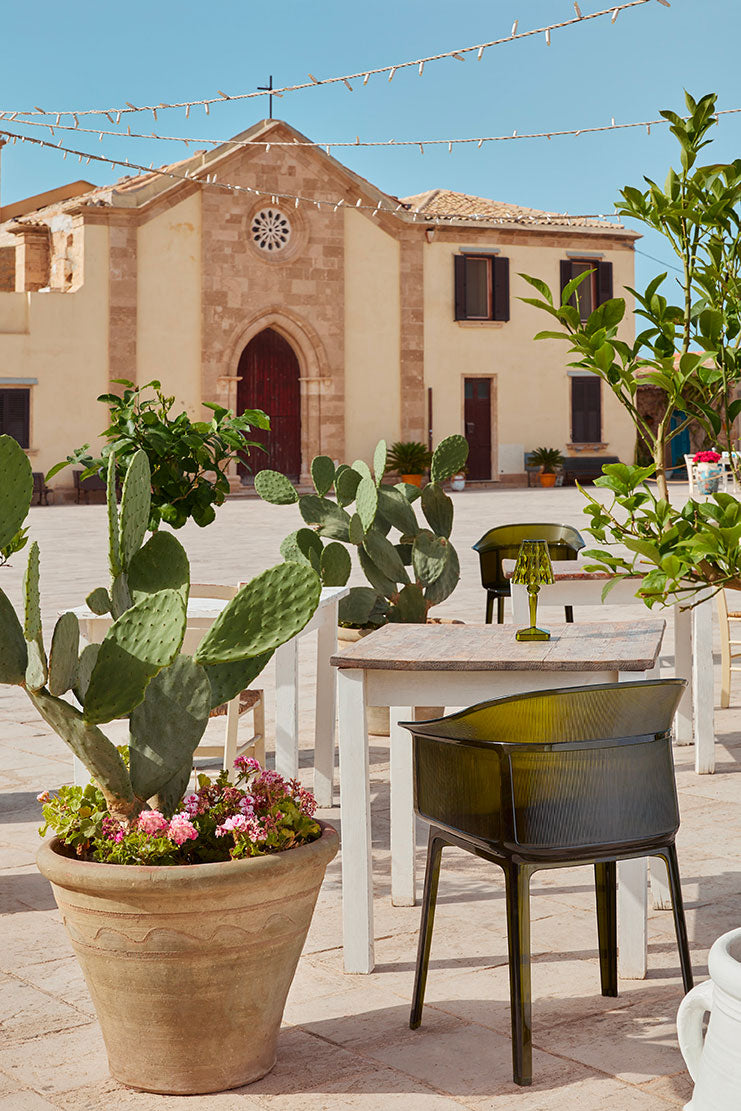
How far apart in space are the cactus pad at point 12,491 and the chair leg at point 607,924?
4.70 ft

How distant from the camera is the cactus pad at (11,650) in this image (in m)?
2.53

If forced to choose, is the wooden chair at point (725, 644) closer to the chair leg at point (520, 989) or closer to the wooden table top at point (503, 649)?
the wooden table top at point (503, 649)

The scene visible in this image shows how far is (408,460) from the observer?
25438 mm

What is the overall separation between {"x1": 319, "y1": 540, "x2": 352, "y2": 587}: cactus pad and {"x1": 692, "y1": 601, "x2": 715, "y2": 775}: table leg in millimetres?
1397

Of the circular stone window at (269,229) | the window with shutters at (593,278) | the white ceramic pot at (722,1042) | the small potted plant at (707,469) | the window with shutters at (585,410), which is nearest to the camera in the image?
the white ceramic pot at (722,1042)

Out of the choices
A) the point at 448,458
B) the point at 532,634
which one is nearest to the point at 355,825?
the point at 532,634

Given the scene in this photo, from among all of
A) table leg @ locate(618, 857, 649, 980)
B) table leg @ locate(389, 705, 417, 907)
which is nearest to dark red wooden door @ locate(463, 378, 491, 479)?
table leg @ locate(389, 705, 417, 907)

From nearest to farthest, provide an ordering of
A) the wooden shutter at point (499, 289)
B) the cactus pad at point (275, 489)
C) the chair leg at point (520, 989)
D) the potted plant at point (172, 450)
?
the chair leg at point (520, 989), the potted plant at point (172, 450), the cactus pad at point (275, 489), the wooden shutter at point (499, 289)

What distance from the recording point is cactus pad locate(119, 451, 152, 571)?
9.15 ft

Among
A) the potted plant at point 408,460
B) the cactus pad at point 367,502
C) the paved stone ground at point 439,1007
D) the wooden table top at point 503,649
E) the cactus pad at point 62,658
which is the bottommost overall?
the paved stone ground at point 439,1007

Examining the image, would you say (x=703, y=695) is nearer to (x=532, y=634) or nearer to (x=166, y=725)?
(x=532, y=634)

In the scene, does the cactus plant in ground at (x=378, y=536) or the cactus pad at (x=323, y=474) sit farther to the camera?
the cactus pad at (x=323, y=474)

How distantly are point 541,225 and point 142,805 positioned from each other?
2520 centimetres

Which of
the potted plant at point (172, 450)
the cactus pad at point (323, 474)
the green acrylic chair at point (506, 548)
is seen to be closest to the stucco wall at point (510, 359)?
the green acrylic chair at point (506, 548)
